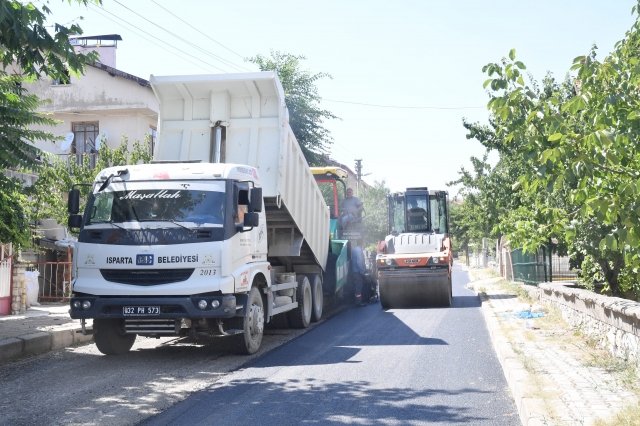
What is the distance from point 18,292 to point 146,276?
26.6 ft

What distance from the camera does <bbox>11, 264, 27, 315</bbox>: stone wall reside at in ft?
50.3

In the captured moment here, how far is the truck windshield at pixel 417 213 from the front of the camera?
18.2m

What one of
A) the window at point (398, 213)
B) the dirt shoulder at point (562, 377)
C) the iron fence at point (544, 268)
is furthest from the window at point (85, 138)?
the dirt shoulder at point (562, 377)

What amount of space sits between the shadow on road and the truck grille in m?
1.84

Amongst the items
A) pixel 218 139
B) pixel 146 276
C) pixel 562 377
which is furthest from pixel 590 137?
pixel 218 139

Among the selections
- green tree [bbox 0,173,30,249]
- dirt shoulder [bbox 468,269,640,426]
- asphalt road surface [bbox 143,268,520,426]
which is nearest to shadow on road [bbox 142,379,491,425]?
asphalt road surface [bbox 143,268,520,426]

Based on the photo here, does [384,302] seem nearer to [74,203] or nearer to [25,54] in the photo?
[74,203]

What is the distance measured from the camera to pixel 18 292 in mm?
15516

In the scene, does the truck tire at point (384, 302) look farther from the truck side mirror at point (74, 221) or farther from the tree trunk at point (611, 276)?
the truck side mirror at point (74, 221)

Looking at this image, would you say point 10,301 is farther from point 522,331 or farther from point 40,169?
point 522,331

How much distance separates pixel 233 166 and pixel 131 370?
9.85 feet

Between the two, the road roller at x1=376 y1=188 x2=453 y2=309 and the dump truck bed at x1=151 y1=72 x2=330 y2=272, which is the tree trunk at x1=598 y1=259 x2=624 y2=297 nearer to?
the road roller at x1=376 y1=188 x2=453 y2=309

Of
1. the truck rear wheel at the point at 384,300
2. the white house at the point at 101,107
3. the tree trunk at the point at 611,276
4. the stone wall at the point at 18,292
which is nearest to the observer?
the tree trunk at the point at 611,276

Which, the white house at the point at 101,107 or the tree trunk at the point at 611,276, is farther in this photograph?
the white house at the point at 101,107
